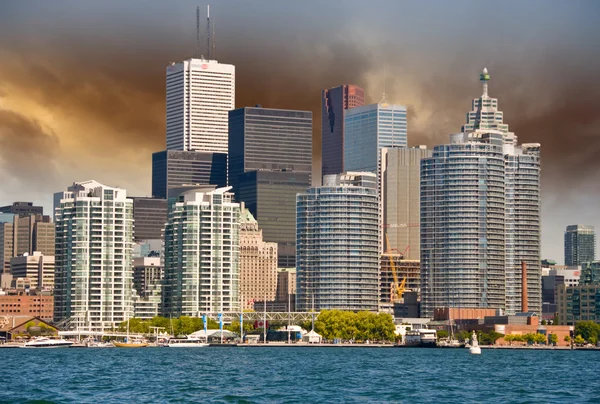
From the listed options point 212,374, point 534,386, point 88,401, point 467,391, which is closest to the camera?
point 88,401

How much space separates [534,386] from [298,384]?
97.8 feet

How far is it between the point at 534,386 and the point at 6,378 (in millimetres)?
68815

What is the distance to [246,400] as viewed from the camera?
14025 cm

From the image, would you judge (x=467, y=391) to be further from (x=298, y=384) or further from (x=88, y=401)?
(x=88, y=401)

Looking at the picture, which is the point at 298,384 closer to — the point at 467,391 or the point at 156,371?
the point at 467,391

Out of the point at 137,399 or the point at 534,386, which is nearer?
the point at 137,399

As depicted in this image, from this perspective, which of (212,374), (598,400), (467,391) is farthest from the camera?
(212,374)

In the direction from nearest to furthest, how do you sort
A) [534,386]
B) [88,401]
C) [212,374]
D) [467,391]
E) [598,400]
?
1. [88,401]
2. [598,400]
3. [467,391]
4. [534,386]
5. [212,374]

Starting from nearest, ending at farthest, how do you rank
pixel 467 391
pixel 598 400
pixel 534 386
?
pixel 598 400 → pixel 467 391 → pixel 534 386

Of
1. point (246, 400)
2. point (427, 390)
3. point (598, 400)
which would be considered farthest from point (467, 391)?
point (246, 400)

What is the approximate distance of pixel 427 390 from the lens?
522ft

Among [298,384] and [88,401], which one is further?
[298,384]

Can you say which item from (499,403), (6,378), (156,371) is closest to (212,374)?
(156,371)

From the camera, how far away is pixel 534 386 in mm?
169500
